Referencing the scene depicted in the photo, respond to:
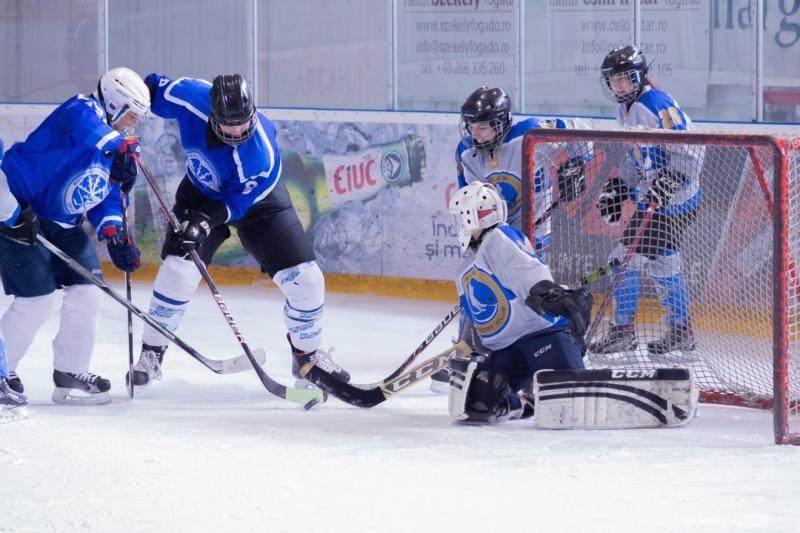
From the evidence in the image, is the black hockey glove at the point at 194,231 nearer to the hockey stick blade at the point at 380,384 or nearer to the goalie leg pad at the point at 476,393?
the hockey stick blade at the point at 380,384

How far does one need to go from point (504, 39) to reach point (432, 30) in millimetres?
380

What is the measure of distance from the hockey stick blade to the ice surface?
47mm

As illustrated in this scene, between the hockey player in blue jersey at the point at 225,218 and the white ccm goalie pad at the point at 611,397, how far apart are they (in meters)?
0.91

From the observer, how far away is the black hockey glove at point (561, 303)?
362cm

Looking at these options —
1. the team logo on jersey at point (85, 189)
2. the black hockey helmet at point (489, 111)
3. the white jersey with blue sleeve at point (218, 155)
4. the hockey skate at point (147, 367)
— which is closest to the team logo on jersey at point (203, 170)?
the white jersey with blue sleeve at point (218, 155)

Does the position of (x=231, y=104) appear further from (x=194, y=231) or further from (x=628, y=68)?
(x=628, y=68)

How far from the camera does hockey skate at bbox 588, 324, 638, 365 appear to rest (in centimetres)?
447

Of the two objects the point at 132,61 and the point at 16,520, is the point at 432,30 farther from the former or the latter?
the point at 16,520

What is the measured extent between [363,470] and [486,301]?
30.3 inches

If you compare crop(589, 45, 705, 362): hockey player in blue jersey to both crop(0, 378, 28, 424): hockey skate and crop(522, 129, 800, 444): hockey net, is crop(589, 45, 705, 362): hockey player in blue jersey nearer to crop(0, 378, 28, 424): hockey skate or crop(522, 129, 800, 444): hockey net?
crop(522, 129, 800, 444): hockey net

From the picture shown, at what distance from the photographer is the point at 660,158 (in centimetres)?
464

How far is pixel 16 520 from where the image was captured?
9.48ft

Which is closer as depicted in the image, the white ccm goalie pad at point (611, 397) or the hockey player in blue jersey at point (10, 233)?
the white ccm goalie pad at point (611, 397)

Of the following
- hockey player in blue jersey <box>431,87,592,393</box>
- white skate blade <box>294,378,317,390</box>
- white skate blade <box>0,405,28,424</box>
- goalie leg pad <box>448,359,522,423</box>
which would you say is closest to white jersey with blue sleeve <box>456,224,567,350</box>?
goalie leg pad <box>448,359,522,423</box>
